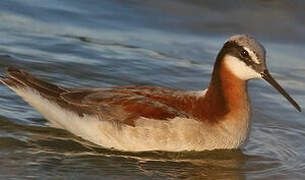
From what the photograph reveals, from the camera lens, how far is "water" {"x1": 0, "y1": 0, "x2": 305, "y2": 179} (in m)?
9.38

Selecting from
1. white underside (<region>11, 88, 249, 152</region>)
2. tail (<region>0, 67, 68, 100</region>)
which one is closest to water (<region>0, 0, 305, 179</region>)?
white underside (<region>11, 88, 249, 152</region>)

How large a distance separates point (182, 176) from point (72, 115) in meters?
1.65

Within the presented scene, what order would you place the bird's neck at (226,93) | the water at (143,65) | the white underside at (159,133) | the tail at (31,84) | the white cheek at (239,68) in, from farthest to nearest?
the tail at (31,84) < the bird's neck at (226,93) < the white cheek at (239,68) < the white underside at (159,133) < the water at (143,65)

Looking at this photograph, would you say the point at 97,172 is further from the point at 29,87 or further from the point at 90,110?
the point at 29,87

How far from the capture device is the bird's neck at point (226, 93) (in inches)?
384

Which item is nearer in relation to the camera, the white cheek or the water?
the water

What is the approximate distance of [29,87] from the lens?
10039mm

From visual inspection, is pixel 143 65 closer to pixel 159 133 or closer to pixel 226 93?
pixel 226 93

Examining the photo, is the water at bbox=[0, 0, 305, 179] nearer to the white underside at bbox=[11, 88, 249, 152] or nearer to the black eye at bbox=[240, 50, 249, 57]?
the white underside at bbox=[11, 88, 249, 152]

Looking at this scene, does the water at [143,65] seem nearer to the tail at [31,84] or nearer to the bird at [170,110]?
the bird at [170,110]

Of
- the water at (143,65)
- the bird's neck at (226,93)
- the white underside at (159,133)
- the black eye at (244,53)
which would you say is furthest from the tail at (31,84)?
the black eye at (244,53)

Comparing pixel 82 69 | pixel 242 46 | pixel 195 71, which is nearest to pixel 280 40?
pixel 195 71

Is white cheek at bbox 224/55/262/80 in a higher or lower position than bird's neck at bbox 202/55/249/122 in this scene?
higher

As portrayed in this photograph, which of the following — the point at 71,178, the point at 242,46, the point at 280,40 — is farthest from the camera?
the point at 280,40
